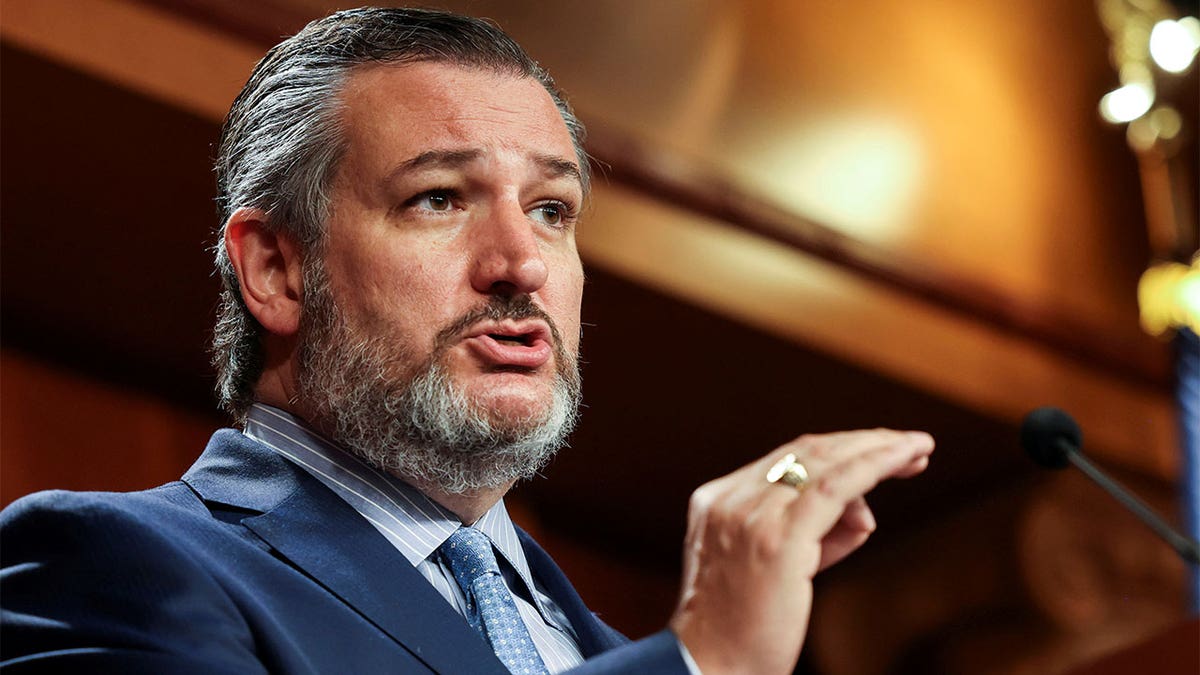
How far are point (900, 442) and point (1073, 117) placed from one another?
392 centimetres

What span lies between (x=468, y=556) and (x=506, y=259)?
32 cm

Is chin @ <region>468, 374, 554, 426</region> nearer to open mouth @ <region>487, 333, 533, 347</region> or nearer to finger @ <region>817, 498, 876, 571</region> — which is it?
open mouth @ <region>487, 333, 533, 347</region>

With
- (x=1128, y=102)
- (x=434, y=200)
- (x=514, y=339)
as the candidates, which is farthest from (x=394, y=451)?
(x=1128, y=102)

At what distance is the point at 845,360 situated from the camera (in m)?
4.02

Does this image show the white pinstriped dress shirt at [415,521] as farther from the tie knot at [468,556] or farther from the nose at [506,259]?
the nose at [506,259]

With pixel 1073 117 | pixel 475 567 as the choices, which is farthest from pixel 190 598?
pixel 1073 117

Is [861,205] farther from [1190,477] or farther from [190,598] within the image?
[190,598]

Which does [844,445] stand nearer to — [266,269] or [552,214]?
[552,214]

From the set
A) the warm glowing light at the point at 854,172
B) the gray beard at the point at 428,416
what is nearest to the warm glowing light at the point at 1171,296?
the warm glowing light at the point at 854,172

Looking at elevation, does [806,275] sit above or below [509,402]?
above

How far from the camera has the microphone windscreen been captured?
191 cm

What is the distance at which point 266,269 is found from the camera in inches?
76.2

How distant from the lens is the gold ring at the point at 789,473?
4.29 ft

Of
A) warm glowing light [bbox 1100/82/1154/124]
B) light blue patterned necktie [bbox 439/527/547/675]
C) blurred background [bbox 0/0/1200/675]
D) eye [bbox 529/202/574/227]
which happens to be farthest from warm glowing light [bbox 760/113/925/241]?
light blue patterned necktie [bbox 439/527/547/675]
